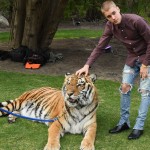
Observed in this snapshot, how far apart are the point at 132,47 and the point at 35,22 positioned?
279 inches

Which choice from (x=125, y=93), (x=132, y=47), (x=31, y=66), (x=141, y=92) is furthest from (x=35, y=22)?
(x=141, y=92)

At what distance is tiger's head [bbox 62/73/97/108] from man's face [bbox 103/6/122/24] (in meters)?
0.88

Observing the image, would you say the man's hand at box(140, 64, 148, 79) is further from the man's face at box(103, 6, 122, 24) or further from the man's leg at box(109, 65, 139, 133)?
the man's face at box(103, 6, 122, 24)

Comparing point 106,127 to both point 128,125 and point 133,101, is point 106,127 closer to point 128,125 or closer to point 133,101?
point 128,125

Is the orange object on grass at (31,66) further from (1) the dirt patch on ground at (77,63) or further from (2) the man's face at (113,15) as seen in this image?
(2) the man's face at (113,15)

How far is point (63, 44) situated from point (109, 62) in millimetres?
3664

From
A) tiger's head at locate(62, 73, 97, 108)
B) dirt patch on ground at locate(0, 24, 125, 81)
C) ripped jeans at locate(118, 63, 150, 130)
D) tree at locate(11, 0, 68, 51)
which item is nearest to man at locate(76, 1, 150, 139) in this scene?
ripped jeans at locate(118, 63, 150, 130)

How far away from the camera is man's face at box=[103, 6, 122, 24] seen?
5.14 metres

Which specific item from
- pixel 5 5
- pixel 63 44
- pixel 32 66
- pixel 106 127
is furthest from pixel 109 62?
pixel 5 5

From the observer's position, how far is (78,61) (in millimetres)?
12211

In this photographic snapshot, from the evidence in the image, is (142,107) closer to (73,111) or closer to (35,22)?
(73,111)

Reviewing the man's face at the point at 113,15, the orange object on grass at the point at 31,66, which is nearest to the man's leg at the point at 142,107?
the man's face at the point at 113,15

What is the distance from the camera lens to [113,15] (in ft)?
17.0

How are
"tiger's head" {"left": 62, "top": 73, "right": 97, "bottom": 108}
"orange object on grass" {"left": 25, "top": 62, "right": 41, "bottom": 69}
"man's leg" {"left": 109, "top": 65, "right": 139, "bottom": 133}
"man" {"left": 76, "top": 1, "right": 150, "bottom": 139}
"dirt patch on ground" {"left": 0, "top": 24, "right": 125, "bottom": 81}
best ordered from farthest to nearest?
1. "orange object on grass" {"left": 25, "top": 62, "right": 41, "bottom": 69}
2. "dirt patch on ground" {"left": 0, "top": 24, "right": 125, "bottom": 81}
3. "man's leg" {"left": 109, "top": 65, "right": 139, "bottom": 133}
4. "tiger's head" {"left": 62, "top": 73, "right": 97, "bottom": 108}
5. "man" {"left": 76, "top": 1, "right": 150, "bottom": 139}
